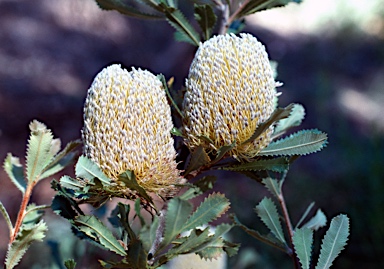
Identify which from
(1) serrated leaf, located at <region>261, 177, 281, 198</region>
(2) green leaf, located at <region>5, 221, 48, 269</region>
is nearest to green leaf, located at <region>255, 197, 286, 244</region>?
(1) serrated leaf, located at <region>261, 177, 281, 198</region>

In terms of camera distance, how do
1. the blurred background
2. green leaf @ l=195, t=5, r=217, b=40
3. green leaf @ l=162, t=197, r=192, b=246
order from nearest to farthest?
green leaf @ l=162, t=197, r=192, b=246, green leaf @ l=195, t=5, r=217, b=40, the blurred background

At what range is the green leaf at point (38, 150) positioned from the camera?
0.75m

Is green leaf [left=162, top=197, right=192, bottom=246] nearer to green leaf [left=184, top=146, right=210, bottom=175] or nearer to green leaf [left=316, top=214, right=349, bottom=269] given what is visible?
green leaf [left=184, top=146, right=210, bottom=175]

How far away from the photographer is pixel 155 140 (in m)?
0.62

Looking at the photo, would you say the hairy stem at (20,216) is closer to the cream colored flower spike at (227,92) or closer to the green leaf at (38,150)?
the green leaf at (38,150)

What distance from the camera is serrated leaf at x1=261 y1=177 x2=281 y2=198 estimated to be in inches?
31.1

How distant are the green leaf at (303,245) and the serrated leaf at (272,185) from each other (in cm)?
10

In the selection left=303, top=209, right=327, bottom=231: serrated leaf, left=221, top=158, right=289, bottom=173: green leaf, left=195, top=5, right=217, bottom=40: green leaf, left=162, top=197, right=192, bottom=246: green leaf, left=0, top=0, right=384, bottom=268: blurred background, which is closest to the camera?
left=162, top=197, right=192, bottom=246: green leaf

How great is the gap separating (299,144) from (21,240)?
44 centimetres

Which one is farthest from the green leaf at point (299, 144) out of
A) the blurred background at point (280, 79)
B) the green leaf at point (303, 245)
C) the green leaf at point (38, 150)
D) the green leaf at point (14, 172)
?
the blurred background at point (280, 79)

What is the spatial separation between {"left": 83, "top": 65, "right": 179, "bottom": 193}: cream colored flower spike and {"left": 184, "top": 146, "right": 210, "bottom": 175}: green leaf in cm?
4

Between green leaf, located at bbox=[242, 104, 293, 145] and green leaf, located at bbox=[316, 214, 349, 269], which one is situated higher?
green leaf, located at bbox=[242, 104, 293, 145]

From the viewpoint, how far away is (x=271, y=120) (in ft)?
2.01

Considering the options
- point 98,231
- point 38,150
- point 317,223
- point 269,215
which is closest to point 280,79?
point 317,223
